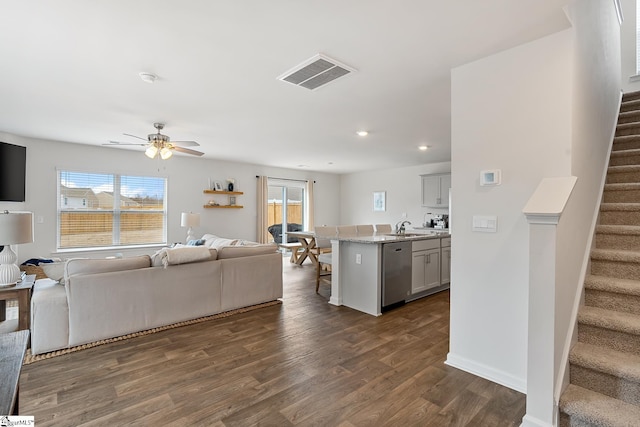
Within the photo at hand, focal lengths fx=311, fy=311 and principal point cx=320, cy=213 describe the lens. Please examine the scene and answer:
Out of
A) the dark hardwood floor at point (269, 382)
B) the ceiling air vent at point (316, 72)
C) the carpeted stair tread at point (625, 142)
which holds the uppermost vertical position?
the ceiling air vent at point (316, 72)

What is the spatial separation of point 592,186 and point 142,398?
367 cm

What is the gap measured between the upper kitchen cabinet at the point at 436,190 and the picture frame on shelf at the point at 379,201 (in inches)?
52.2

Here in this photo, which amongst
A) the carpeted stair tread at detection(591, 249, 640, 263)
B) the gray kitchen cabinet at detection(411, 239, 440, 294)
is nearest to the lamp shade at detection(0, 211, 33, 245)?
the gray kitchen cabinet at detection(411, 239, 440, 294)

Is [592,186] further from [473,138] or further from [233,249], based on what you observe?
[233,249]

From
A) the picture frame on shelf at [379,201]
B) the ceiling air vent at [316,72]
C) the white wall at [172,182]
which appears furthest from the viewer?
the picture frame on shelf at [379,201]

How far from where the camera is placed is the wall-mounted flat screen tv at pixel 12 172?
445cm

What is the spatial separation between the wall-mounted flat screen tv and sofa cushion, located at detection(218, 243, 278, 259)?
3.54 meters

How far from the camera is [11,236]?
2.56 m

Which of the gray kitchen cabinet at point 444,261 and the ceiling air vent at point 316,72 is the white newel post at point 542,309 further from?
the gray kitchen cabinet at point 444,261

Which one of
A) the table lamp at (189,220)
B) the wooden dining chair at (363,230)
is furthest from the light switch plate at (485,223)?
the table lamp at (189,220)

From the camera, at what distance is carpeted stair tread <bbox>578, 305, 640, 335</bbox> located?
1831 mm

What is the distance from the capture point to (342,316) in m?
3.68

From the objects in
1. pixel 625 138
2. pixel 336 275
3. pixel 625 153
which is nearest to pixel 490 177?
pixel 625 153

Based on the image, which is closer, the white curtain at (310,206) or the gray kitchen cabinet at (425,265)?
the gray kitchen cabinet at (425,265)
